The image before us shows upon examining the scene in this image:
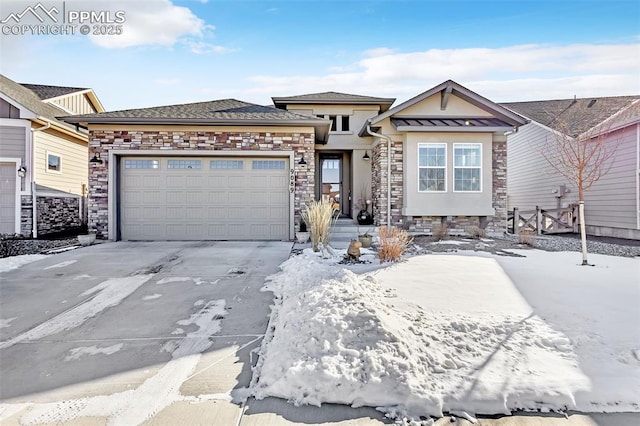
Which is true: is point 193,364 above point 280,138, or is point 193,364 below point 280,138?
below

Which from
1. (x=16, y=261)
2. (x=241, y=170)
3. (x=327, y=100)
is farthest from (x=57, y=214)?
(x=327, y=100)

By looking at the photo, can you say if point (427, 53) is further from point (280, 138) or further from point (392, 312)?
point (392, 312)

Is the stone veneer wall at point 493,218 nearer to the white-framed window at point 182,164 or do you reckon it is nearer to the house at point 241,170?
the house at point 241,170

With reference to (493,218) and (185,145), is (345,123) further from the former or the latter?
(185,145)

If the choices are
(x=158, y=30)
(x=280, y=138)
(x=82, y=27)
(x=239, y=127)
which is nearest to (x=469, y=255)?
(x=280, y=138)

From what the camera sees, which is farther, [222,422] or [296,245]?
[296,245]

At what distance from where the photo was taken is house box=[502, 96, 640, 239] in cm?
1057

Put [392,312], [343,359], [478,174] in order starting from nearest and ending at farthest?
[343,359] → [392,312] → [478,174]

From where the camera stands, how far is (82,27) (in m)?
8.37

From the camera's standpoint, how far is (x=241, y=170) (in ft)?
31.7

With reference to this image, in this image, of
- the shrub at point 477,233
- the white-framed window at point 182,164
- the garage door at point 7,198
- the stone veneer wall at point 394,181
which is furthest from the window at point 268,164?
the garage door at point 7,198

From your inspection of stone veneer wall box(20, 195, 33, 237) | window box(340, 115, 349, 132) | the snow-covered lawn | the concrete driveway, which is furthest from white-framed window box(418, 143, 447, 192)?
stone veneer wall box(20, 195, 33, 237)

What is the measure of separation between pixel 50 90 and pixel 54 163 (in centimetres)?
620

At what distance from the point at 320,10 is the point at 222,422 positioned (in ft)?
30.7
